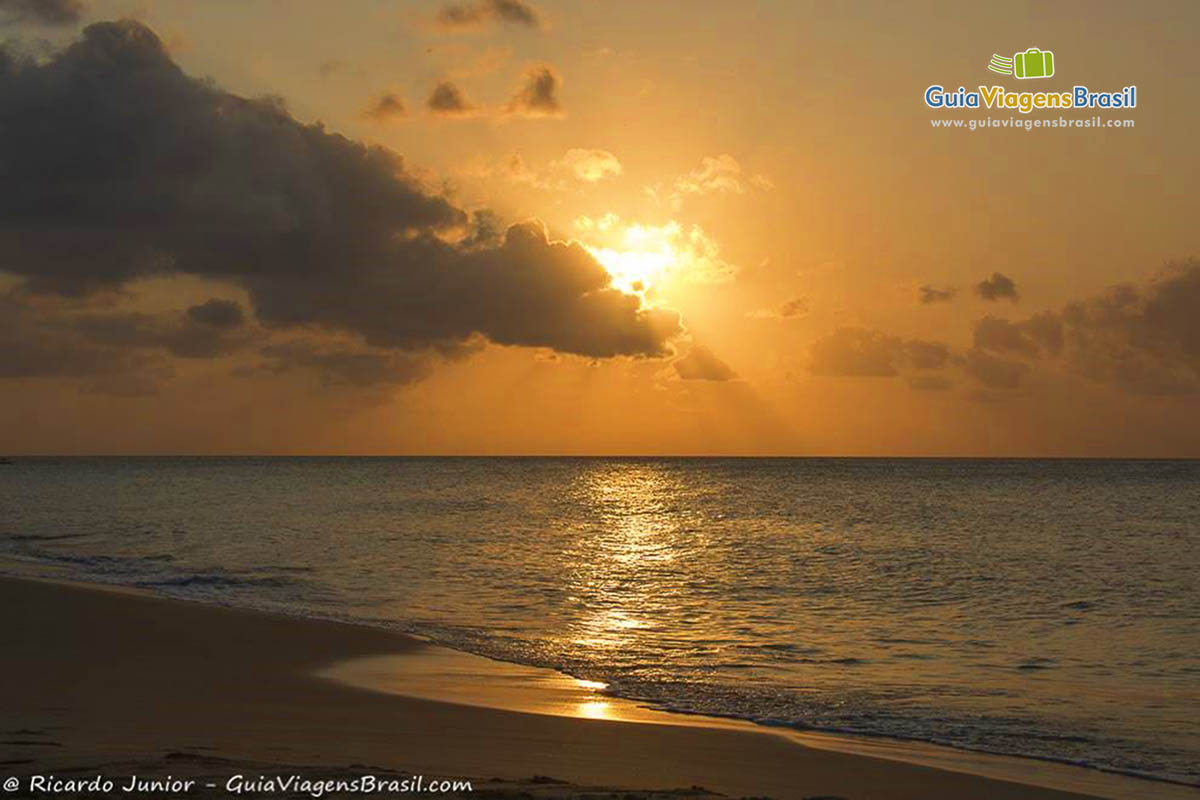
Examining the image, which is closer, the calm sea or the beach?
the beach

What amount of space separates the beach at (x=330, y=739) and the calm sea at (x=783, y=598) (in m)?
2.67

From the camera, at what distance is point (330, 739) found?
43.6 feet

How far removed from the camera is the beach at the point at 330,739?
1130cm

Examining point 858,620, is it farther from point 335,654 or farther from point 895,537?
point 895,537

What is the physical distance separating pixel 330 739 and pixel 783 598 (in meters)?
20.3

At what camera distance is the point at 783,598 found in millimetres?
31516

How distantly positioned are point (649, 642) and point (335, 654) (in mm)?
6811

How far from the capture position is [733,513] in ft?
263

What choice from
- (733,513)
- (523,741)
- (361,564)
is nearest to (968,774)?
(523,741)

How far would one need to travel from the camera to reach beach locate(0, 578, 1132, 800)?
1130 cm

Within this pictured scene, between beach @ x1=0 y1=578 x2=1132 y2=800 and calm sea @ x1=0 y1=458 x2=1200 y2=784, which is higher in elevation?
A: beach @ x1=0 y1=578 x2=1132 y2=800

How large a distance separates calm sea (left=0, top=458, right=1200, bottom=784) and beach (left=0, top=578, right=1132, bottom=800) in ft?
8.75

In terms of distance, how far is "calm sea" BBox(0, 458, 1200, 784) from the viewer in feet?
57.5

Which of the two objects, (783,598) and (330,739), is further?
(783,598)
